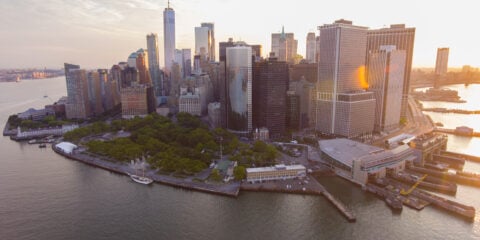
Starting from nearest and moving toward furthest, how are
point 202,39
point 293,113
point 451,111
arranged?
1. point 293,113
2. point 451,111
3. point 202,39

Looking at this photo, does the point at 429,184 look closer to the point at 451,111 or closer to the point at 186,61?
the point at 451,111

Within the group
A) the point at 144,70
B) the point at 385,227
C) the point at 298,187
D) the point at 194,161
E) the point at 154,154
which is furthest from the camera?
the point at 144,70

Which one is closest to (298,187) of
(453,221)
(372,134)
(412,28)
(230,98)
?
(453,221)

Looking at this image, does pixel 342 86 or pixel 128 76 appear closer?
pixel 342 86

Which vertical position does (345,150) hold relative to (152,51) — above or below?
below

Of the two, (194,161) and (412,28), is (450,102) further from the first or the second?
(194,161)

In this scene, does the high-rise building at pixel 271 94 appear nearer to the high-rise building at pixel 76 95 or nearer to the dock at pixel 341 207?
the dock at pixel 341 207

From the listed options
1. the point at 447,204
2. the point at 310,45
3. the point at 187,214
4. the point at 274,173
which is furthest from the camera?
the point at 310,45

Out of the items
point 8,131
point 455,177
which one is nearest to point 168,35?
point 8,131
